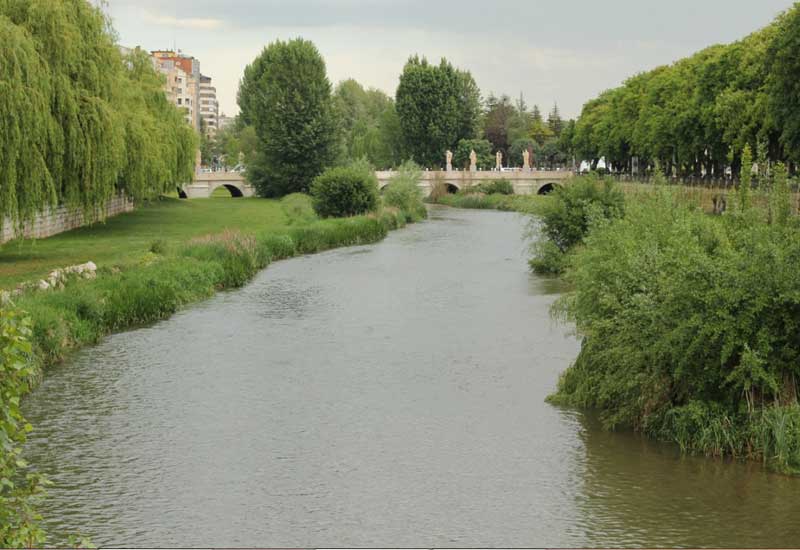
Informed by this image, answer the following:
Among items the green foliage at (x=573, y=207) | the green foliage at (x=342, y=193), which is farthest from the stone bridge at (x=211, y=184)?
the green foliage at (x=573, y=207)

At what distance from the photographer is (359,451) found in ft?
63.0

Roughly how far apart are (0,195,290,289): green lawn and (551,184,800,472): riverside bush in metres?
16.5

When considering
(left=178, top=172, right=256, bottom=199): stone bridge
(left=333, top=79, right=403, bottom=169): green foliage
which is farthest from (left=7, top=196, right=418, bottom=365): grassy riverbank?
(left=333, top=79, right=403, bottom=169): green foliage

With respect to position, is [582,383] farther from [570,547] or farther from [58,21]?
[58,21]

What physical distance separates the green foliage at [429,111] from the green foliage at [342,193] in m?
64.0

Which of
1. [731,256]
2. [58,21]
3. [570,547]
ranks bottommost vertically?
[570,547]

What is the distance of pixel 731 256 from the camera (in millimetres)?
18703

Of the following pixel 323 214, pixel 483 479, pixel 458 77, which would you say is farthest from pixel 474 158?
pixel 483 479

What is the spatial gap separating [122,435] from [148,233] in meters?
32.2

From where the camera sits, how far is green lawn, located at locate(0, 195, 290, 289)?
3541cm

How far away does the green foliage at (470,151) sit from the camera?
5217 inches

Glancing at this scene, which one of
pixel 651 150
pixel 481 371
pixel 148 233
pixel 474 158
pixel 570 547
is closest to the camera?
pixel 570 547

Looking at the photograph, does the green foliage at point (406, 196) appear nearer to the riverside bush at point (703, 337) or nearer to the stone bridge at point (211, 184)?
the stone bridge at point (211, 184)

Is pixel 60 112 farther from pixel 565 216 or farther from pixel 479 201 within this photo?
pixel 479 201
